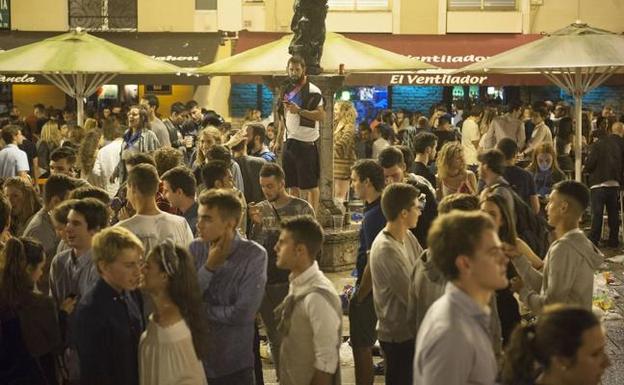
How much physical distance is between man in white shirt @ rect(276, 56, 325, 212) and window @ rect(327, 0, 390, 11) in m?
16.2

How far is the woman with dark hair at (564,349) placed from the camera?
4.17 m

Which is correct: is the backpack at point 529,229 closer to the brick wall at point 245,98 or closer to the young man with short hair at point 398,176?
the young man with short hair at point 398,176

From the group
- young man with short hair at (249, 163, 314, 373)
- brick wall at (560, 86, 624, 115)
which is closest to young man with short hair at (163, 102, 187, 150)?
young man with short hair at (249, 163, 314, 373)

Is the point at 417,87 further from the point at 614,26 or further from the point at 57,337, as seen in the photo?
the point at 57,337

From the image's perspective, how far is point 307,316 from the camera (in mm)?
5680

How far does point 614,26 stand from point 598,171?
14887 millimetres

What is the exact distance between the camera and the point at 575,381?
4188mm

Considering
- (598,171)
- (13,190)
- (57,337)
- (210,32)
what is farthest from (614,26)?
(57,337)

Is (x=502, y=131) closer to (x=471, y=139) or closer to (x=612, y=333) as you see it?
(x=471, y=139)

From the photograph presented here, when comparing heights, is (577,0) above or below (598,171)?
above

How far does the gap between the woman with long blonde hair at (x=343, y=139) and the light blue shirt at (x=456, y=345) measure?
1223cm

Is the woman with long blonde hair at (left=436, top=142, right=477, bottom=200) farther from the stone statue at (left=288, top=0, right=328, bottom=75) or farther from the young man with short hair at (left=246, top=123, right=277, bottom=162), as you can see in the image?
the stone statue at (left=288, top=0, right=328, bottom=75)

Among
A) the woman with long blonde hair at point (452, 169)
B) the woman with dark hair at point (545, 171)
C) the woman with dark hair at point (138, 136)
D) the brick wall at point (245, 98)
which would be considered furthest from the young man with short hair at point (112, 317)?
the brick wall at point (245, 98)

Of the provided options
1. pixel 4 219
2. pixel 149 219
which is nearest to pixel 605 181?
pixel 149 219
